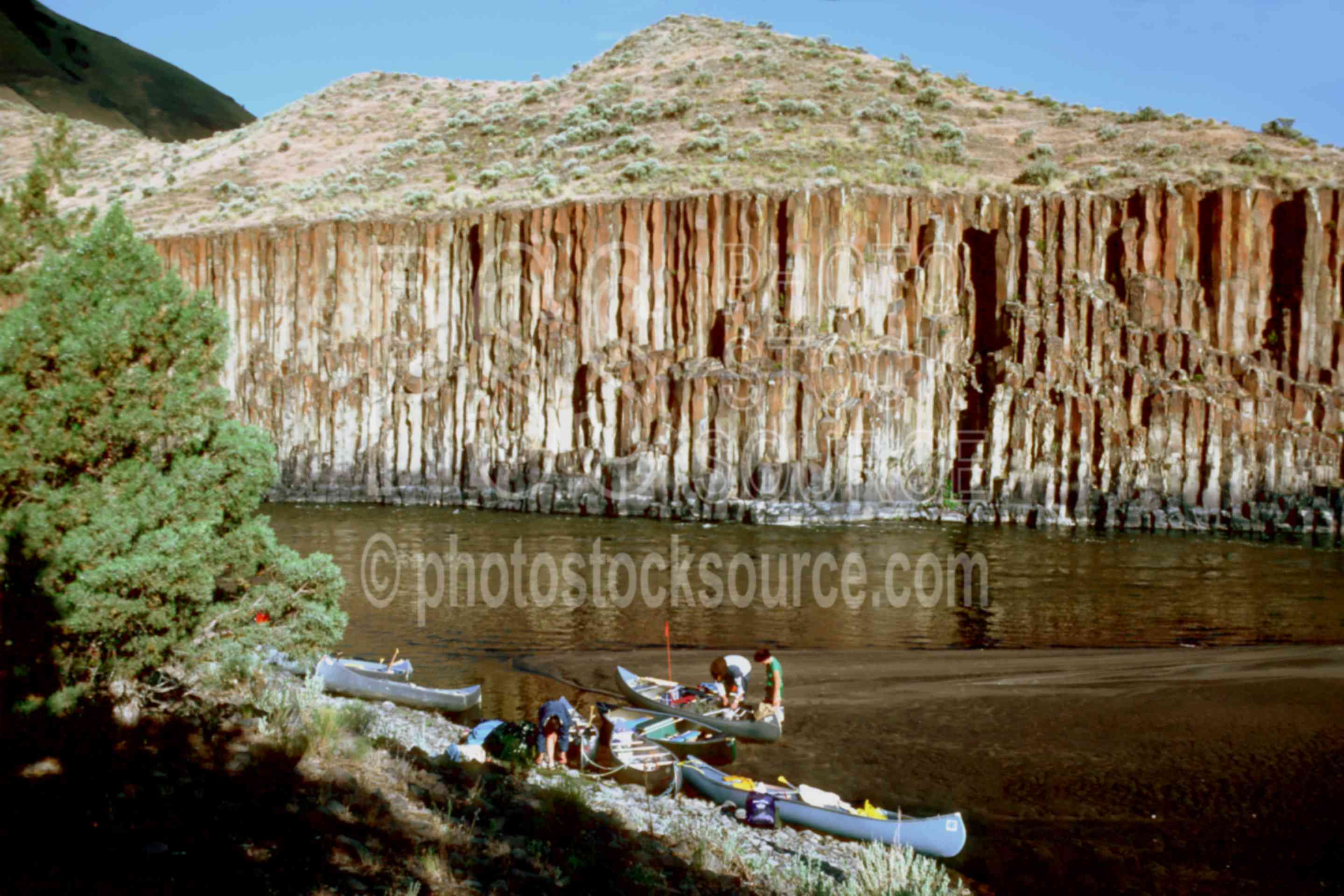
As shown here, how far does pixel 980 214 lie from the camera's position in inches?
1721

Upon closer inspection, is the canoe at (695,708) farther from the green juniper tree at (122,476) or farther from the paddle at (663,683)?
the green juniper tree at (122,476)

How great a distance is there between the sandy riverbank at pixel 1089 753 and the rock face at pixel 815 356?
21.6 meters

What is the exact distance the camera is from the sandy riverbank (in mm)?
10445

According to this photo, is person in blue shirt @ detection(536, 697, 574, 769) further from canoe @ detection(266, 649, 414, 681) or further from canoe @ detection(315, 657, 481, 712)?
canoe @ detection(266, 649, 414, 681)

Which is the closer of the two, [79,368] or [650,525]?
[79,368]

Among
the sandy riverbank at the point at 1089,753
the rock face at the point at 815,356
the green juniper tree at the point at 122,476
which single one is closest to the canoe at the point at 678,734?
the sandy riverbank at the point at 1089,753

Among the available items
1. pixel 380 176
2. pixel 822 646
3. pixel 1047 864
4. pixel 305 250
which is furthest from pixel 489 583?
pixel 380 176

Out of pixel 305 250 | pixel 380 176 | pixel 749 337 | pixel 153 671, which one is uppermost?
pixel 380 176

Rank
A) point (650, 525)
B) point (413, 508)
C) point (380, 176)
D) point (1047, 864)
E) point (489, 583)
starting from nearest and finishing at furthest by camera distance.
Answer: point (1047, 864) < point (489, 583) < point (650, 525) < point (413, 508) < point (380, 176)

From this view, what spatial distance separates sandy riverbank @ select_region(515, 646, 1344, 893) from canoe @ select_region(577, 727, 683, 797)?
1206mm

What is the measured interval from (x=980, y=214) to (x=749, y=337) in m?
12.2

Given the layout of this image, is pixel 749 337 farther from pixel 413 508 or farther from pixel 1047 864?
pixel 1047 864

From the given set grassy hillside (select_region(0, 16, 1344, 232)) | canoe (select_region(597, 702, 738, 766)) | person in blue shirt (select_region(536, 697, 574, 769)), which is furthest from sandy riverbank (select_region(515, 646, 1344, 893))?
grassy hillside (select_region(0, 16, 1344, 232))

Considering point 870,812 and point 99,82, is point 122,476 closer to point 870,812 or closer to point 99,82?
point 870,812
